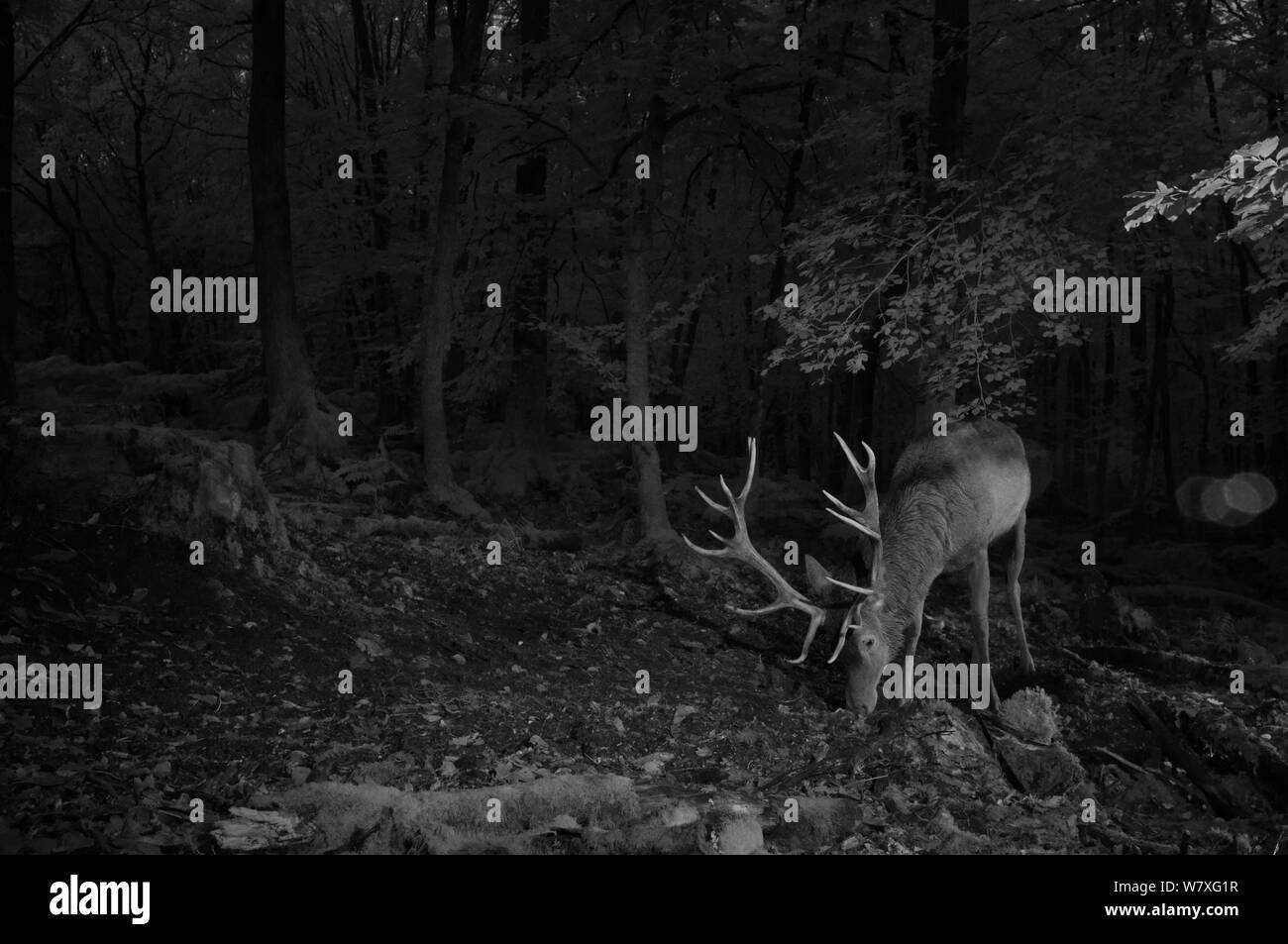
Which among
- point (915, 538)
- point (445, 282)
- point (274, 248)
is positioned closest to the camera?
point (915, 538)

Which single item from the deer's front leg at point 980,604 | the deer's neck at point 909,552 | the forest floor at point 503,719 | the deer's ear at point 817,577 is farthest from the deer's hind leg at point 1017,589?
the deer's ear at point 817,577

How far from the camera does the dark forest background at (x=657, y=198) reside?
33.6ft

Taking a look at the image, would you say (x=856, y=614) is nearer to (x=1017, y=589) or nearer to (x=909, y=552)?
(x=909, y=552)

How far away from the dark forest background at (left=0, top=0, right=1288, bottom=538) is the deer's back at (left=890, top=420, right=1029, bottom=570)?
400 mm

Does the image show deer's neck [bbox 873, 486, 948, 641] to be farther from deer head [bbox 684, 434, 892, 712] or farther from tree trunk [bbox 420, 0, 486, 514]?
tree trunk [bbox 420, 0, 486, 514]

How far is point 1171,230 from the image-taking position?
18578 millimetres

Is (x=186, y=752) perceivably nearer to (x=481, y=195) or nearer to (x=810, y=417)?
(x=481, y=195)

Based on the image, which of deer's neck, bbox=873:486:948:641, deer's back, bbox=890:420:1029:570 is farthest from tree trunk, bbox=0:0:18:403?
deer's back, bbox=890:420:1029:570

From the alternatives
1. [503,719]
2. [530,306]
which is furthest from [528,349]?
[503,719]

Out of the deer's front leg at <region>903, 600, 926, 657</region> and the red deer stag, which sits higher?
the red deer stag

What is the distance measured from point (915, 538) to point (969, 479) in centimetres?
95

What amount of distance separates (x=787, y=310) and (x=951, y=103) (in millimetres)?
2904

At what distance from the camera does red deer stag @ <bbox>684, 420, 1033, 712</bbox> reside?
789cm

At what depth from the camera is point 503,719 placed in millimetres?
7383
